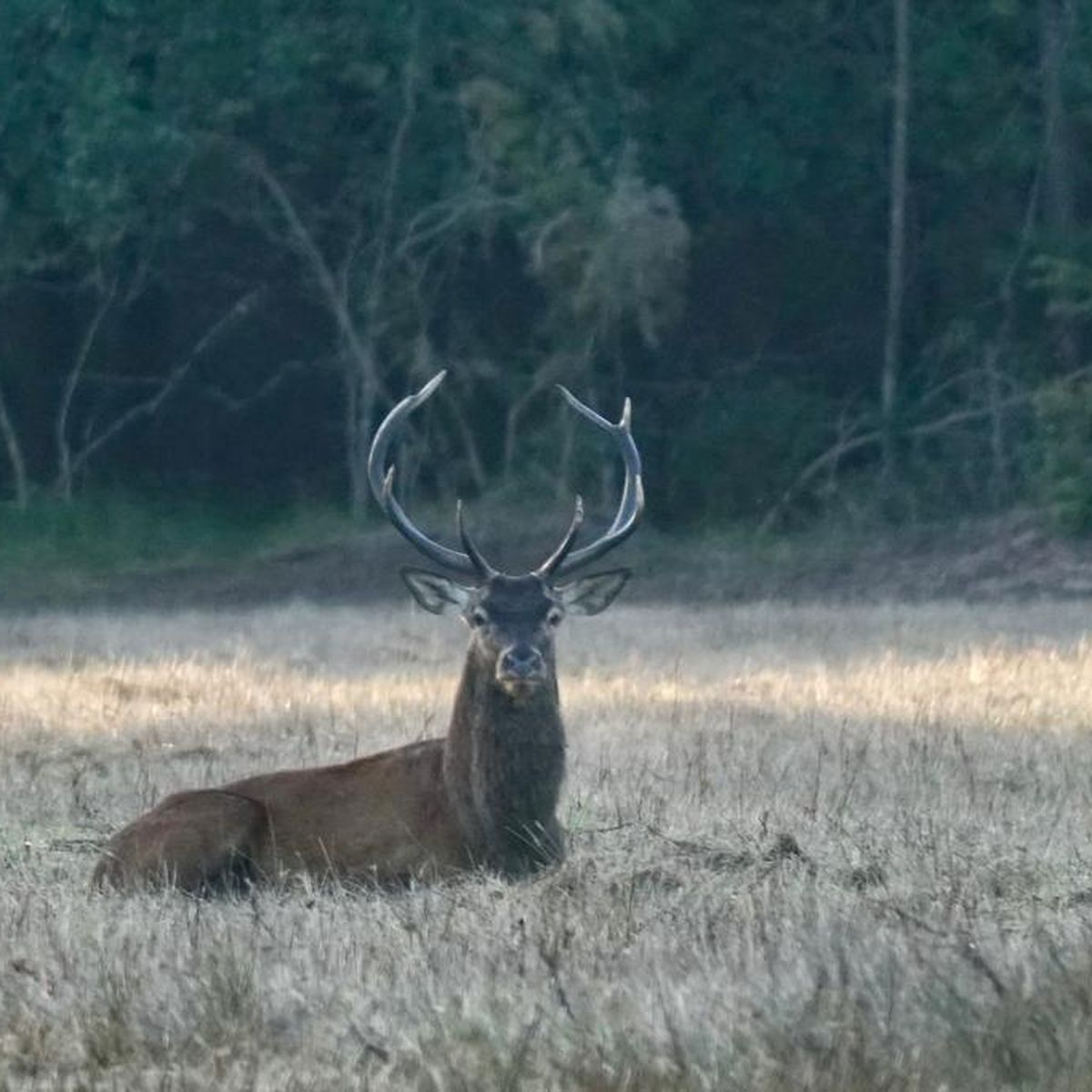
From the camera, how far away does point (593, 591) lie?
10.8 metres

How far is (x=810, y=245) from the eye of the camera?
33344mm

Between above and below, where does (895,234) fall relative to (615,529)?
above

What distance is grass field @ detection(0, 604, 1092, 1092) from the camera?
646 cm

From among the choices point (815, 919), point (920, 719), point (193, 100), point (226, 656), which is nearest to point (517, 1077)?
point (815, 919)

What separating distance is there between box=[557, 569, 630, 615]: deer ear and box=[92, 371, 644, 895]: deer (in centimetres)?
41

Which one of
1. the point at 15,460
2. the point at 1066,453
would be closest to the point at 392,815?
the point at 1066,453

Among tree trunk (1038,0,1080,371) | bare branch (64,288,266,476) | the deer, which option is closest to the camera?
the deer

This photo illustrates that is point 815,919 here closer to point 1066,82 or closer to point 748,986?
point 748,986

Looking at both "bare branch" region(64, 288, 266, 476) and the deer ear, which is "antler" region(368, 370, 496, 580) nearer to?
the deer ear

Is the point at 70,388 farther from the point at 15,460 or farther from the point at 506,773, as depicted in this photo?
the point at 506,773

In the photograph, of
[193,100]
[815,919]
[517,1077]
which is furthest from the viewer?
[193,100]

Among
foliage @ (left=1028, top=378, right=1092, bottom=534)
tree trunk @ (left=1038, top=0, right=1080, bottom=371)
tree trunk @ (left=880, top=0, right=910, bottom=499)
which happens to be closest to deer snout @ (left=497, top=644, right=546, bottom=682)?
foliage @ (left=1028, top=378, right=1092, bottom=534)

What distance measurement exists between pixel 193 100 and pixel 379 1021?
23687 millimetres

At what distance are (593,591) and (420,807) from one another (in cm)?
134
